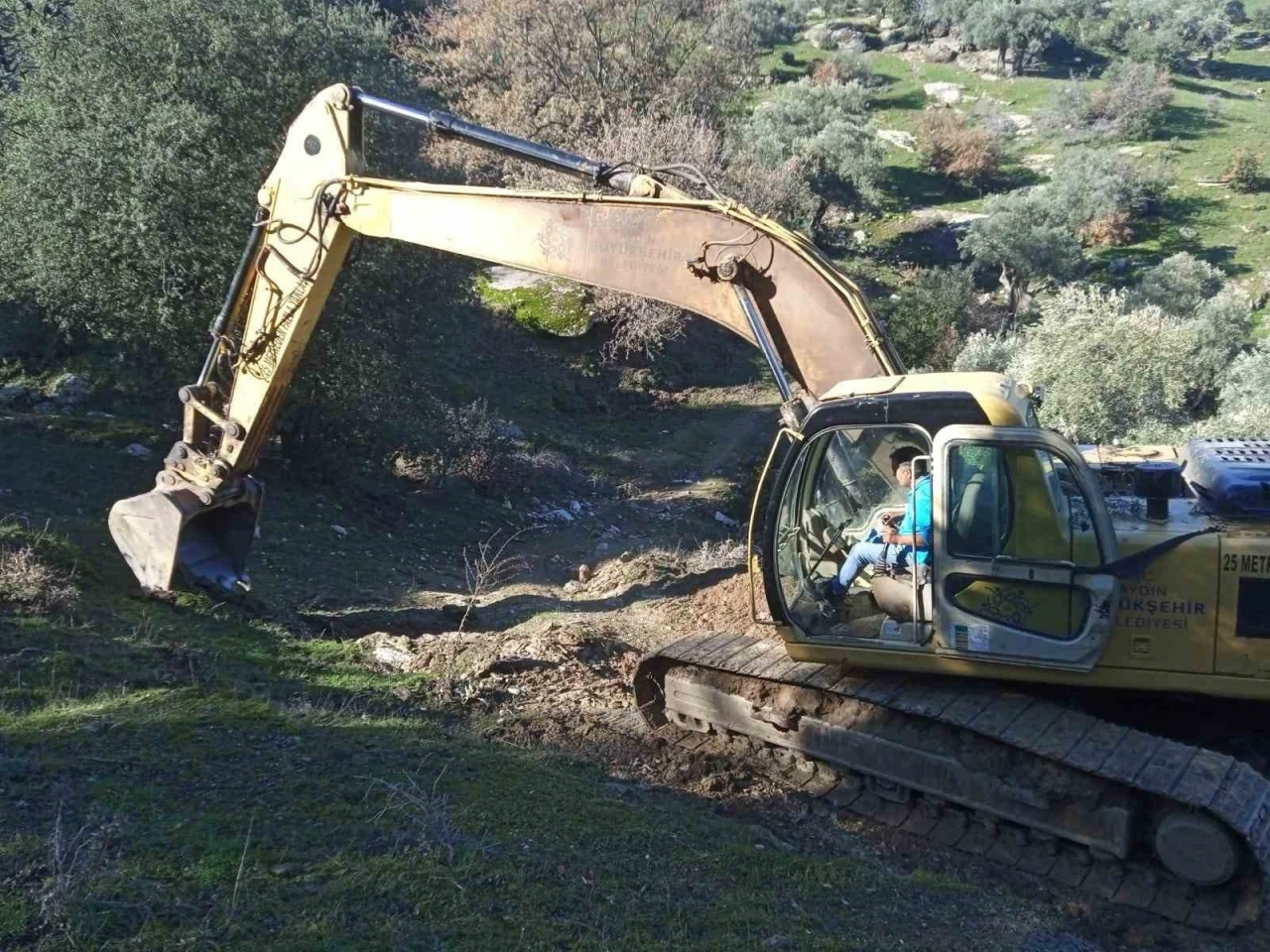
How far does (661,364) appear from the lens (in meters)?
26.2

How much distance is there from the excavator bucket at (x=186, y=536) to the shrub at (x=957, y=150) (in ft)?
125

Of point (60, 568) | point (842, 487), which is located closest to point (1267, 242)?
point (842, 487)

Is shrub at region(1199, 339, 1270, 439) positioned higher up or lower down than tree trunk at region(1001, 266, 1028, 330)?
lower down

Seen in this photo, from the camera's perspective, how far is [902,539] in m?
6.32

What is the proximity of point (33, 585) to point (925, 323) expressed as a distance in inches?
819

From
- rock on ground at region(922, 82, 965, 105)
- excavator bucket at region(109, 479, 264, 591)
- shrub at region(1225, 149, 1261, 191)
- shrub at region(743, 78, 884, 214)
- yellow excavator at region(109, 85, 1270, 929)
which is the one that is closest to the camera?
yellow excavator at region(109, 85, 1270, 929)

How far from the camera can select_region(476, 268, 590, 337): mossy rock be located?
1006 inches

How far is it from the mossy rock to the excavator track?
62.0 ft

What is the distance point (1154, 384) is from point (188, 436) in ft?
48.1

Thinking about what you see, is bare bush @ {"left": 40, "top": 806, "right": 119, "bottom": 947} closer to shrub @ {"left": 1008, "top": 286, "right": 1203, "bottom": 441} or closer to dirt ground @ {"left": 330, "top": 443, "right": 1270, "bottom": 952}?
dirt ground @ {"left": 330, "top": 443, "right": 1270, "bottom": 952}

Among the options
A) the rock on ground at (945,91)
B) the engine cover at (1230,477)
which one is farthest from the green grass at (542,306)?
the rock on ground at (945,91)

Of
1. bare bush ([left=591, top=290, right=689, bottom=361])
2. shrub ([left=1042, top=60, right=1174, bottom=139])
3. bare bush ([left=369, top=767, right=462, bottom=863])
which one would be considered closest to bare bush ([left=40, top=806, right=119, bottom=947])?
bare bush ([left=369, top=767, right=462, bottom=863])

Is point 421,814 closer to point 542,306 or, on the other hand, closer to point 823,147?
point 542,306

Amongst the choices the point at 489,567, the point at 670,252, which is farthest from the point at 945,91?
the point at 670,252
